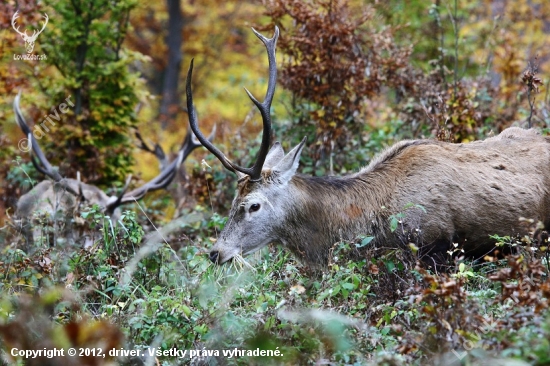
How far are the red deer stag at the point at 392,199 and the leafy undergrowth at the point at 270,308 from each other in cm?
24

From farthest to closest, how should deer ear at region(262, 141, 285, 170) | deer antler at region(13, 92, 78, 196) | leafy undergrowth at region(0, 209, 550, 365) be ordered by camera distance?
deer antler at region(13, 92, 78, 196)
deer ear at region(262, 141, 285, 170)
leafy undergrowth at region(0, 209, 550, 365)

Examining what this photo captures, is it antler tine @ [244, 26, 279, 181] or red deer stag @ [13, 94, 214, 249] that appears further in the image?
red deer stag @ [13, 94, 214, 249]

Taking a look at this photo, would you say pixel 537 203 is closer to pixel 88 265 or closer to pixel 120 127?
pixel 88 265

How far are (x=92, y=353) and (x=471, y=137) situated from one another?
6123 mm

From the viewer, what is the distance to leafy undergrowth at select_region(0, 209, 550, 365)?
157 inches

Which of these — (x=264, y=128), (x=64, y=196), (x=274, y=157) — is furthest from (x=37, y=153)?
(x=264, y=128)

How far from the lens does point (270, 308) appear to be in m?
5.12

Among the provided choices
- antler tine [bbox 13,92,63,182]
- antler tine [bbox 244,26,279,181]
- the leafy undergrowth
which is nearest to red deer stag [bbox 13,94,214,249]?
antler tine [bbox 13,92,63,182]

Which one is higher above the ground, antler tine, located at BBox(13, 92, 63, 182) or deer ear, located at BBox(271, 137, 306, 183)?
deer ear, located at BBox(271, 137, 306, 183)

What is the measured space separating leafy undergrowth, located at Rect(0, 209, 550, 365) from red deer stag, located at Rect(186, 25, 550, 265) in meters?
0.24

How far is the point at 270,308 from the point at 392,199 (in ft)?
6.44

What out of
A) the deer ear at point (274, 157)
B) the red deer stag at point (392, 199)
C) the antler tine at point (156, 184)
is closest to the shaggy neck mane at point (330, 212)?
the red deer stag at point (392, 199)

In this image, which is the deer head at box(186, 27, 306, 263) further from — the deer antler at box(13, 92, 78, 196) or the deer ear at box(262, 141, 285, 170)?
the deer antler at box(13, 92, 78, 196)

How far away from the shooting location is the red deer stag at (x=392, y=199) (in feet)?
21.3
